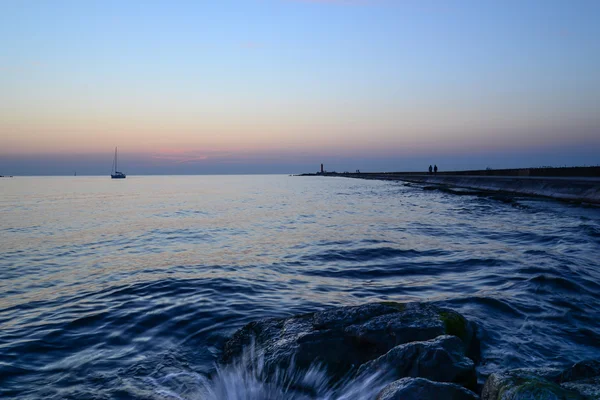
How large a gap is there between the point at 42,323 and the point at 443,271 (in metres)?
8.66

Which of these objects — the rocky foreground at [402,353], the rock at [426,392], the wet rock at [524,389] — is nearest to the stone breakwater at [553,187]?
the rocky foreground at [402,353]

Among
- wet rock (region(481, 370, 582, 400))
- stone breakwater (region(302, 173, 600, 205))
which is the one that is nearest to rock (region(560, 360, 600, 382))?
wet rock (region(481, 370, 582, 400))

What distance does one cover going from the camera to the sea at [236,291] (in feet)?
16.4

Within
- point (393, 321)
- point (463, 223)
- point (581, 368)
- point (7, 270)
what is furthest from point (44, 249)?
point (463, 223)

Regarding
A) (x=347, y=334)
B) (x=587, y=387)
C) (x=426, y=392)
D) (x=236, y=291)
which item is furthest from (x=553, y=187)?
(x=426, y=392)

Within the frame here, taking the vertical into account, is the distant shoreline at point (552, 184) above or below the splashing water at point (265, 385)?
above

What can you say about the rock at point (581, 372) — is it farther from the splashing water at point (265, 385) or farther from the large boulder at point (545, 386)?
the splashing water at point (265, 385)

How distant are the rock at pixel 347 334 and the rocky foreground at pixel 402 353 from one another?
12mm

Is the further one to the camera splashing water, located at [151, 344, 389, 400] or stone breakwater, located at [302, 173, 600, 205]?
stone breakwater, located at [302, 173, 600, 205]

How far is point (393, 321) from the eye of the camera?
5031 mm

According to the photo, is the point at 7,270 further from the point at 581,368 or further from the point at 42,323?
the point at 581,368

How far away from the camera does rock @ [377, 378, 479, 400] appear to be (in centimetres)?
322

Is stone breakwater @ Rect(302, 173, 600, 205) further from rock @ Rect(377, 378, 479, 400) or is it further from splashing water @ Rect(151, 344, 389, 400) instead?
rock @ Rect(377, 378, 479, 400)

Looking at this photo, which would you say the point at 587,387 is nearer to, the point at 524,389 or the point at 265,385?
the point at 524,389
